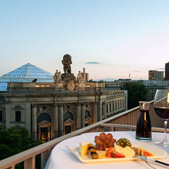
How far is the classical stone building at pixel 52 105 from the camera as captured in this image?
41.6 metres

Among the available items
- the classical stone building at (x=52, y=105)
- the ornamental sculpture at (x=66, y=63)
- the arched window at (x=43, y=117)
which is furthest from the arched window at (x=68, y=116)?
the ornamental sculpture at (x=66, y=63)

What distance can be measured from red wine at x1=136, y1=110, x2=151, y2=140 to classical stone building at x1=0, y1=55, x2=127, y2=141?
39.1 m

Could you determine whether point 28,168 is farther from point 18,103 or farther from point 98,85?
point 98,85

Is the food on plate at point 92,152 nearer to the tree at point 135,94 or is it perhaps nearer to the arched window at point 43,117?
the arched window at point 43,117

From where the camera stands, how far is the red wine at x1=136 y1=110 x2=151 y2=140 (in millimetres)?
3068

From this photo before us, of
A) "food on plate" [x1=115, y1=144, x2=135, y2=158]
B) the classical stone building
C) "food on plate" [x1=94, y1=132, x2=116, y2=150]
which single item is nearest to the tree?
the classical stone building

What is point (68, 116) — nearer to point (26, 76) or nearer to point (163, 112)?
point (26, 76)

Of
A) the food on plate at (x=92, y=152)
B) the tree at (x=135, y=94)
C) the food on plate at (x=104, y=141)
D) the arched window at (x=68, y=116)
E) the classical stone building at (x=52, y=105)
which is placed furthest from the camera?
the tree at (x=135, y=94)

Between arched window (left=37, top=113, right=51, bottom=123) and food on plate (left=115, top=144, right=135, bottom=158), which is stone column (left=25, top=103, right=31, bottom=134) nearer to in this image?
arched window (left=37, top=113, right=51, bottom=123)

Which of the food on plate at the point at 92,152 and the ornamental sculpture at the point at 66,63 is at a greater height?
the ornamental sculpture at the point at 66,63

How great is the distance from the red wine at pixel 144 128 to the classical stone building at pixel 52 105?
3912cm

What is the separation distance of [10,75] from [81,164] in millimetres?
62876

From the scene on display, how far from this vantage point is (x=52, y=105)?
4356 centimetres

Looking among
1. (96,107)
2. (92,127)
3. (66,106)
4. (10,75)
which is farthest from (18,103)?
(92,127)
